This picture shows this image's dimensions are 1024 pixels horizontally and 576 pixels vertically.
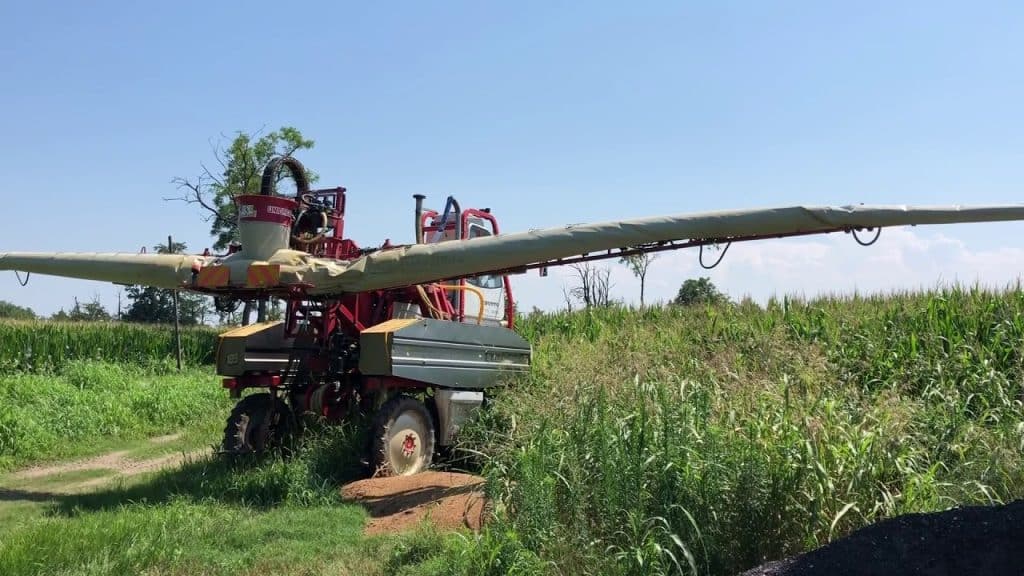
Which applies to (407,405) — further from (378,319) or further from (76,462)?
(76,462)

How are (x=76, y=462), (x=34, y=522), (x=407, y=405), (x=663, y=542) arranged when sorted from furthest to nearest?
(x=76, y=462) < (x=407, y=405) < (x=34, y=522) < (x=663, y=542)

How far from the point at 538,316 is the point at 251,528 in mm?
12668

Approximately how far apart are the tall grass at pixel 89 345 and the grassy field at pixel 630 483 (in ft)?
46.9

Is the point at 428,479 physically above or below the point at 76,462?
above

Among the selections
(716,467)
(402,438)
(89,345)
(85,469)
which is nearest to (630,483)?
(716,467)

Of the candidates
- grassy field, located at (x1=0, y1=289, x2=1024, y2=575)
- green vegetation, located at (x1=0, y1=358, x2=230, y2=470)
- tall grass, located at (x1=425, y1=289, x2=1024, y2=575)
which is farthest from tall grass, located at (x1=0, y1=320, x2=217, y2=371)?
tall grass, located at (x1=425, y1=289, x2=1024, y2=575)

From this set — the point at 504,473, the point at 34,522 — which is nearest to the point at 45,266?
the point at 34,522

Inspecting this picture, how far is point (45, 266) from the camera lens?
9.77 m

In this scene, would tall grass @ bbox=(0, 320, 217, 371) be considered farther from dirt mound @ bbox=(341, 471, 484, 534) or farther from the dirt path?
dirt mound @ bbox=(341, 471, 484, 534)

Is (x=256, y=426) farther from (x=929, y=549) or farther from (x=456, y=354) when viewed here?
(x=929, y=549)

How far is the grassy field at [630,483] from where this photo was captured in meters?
4.89

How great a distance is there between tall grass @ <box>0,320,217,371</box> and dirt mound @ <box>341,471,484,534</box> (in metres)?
17.3

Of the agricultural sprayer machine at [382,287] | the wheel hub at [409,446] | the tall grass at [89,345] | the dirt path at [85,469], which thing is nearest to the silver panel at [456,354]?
the agricultural sprayer machine at [382,287]

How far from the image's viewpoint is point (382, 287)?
876 centimetres
